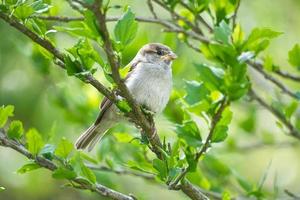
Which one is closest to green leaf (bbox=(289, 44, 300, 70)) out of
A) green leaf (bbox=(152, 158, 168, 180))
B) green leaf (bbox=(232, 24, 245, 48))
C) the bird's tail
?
green leaf (bbox=(232, 24, 245, 48))

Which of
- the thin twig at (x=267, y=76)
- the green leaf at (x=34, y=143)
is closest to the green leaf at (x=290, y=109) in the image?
the thin twig at (x=267, y=76)

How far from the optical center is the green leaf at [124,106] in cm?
284

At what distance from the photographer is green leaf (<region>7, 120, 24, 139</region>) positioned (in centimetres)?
306

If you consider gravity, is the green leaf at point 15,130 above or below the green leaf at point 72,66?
below

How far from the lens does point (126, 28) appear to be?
269 cm

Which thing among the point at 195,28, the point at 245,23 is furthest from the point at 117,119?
the point at 245,23

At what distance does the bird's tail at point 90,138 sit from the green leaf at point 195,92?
1.74m

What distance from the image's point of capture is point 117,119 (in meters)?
4.59

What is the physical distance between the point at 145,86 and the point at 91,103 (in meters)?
0.95

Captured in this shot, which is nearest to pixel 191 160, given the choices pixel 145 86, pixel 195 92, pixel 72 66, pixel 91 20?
pixel 195 92

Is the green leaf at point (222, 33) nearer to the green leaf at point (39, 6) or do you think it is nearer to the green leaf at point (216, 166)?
the green leaf at point (39, 6)

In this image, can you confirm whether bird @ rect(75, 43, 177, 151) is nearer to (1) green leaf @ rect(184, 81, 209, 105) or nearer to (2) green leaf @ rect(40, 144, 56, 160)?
(2) green leaf @ rect(40, 144, 56, 160)

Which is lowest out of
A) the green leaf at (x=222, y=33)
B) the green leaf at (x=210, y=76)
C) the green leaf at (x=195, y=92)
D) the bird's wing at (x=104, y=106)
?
the bird's wing at (x=104, y=106)

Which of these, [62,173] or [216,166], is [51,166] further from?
[216,166]
